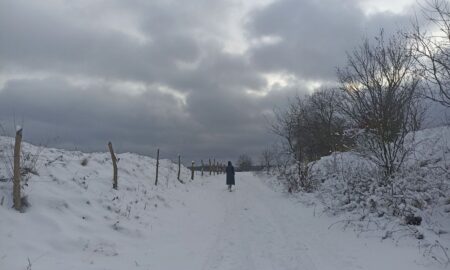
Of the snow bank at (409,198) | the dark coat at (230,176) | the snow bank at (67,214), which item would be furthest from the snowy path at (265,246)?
the dark coat at (230,176)

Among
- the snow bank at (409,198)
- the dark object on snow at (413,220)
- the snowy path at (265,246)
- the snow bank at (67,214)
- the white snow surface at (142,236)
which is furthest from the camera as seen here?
the dark object on snow at (413,220)

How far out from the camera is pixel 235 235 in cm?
1177

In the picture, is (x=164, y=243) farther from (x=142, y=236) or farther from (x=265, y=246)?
(x=265, y=246)

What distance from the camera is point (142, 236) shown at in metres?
11.1

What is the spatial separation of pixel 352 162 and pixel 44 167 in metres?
11.9

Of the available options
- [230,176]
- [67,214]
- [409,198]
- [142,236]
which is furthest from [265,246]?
[230,176]

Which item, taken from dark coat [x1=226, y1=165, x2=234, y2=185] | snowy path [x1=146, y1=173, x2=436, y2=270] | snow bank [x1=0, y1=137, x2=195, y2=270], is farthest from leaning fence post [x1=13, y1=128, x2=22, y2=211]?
dark coat [x1=226, y1=165, x2=234, y2=185]

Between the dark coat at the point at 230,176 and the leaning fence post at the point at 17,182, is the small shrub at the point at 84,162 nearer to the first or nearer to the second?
the leaning fence post at the point at 17,182

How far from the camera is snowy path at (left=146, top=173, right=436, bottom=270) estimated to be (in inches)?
332

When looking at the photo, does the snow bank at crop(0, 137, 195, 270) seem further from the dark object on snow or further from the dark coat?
the dark coat

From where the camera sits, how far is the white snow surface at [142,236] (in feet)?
26.7

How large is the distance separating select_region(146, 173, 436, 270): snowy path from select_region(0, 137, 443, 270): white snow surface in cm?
2

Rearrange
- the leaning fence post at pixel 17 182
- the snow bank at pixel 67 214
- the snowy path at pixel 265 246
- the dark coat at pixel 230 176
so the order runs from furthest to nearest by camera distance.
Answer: the dark coat at pixel 230 176 < the leaning fence post at pixel 17 182 < the snowy path at pixel 265 246 < the snow bank at pixel 67 214

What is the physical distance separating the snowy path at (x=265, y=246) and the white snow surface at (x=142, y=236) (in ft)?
0.07
